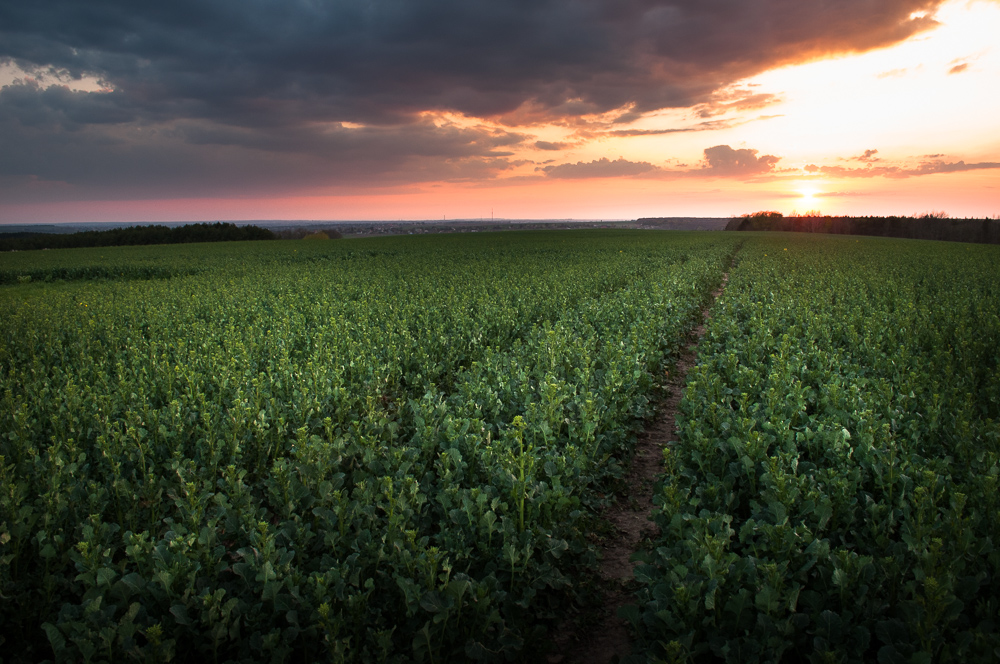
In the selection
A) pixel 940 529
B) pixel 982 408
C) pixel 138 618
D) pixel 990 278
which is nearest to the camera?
pixel 138 618

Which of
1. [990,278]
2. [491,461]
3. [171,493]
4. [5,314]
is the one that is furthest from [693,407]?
[990,278]

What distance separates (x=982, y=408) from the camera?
21.2ft

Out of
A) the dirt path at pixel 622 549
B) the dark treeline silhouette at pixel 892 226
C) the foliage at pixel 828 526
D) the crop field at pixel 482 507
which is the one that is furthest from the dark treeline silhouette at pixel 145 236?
the dark treeline silhouette at pixel 892 226

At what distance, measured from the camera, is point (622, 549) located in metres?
4.57

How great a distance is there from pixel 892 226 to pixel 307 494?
4314 inches

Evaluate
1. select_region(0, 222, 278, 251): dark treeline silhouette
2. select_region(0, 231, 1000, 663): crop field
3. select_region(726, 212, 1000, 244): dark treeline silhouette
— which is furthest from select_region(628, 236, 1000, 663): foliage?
select_region(726, 212, 1000, 244): dark treeline silhouette

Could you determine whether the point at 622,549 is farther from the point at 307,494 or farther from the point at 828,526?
the point at 307,494

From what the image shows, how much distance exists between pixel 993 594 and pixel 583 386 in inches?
157

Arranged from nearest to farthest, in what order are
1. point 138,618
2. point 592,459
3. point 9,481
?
point 138,618 < point 9,481 < point 592,459

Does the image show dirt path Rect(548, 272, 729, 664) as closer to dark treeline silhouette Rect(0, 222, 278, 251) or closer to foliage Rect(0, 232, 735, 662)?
foliage Rect(0, 232, 735, 662)

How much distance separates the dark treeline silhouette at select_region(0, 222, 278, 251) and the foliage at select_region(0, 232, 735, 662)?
2897 inches

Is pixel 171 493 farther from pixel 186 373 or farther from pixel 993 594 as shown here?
pixel 993 594

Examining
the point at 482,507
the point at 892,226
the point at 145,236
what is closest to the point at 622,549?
the point at 482,507

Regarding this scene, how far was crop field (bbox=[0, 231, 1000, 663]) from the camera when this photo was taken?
295 cm
